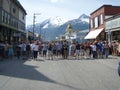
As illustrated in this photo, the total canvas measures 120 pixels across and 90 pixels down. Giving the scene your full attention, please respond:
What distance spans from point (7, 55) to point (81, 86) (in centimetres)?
1768

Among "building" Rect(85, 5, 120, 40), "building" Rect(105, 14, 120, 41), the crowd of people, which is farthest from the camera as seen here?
"building" Rect(85, 5, 120, 40)

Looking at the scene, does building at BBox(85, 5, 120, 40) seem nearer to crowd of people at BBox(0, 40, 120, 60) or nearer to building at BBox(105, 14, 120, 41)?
building at BBox(105, 14, 120, 41)

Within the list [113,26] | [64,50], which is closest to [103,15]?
[113,26]

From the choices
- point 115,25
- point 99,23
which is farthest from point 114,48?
point 99,23

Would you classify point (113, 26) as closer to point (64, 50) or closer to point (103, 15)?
point (103, 15)

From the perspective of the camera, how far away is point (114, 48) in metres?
31.0

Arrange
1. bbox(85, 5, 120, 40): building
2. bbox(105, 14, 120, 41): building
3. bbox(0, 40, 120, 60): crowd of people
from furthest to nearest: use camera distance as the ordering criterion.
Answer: bbox(85, 5, 120, 40): building < bbox(105, 14, 120, 41): building < bbox(0, 40, 120, 60): crowd of people

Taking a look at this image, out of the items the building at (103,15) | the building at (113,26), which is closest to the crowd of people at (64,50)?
the building at (113,26)

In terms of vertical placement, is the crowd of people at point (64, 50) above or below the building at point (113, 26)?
below

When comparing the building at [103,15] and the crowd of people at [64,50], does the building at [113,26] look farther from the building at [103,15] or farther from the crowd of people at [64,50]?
the crowd of people at [64,50]

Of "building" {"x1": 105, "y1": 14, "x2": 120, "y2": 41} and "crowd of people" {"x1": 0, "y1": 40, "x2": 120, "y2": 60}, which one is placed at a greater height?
"building" {"x1": 105, "y1": 14, "x2": 120, "y2": 41}

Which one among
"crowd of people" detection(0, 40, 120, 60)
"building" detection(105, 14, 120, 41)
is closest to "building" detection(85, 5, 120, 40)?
"building" detection(105, 14, 120, 41)

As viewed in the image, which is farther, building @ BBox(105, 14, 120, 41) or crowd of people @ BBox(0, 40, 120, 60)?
building @ BBox(105, 14, 120, 41)

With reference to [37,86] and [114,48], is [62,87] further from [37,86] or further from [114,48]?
[114,48]
